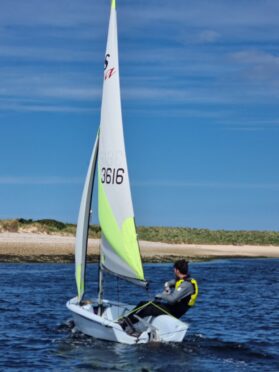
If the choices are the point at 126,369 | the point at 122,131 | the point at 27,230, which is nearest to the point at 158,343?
the point at 126,369

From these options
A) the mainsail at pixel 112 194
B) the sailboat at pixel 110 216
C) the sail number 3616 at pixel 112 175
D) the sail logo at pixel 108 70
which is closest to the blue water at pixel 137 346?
the sailboat at pixel 110 216

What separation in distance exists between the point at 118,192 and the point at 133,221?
2.96 feet

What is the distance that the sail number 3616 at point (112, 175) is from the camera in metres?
21.9

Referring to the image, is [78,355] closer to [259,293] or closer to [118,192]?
[118,192]

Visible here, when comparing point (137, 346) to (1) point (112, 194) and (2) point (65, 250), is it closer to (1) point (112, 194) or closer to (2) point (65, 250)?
(1) point (112, 194)

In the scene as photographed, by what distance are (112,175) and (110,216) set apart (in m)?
1.09

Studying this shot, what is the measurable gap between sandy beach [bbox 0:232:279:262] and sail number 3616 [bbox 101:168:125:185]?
32.2 metres

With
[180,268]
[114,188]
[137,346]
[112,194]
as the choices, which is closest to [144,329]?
[137,346]

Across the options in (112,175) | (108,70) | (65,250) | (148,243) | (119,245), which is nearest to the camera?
(119,245)

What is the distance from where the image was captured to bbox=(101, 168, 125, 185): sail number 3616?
21.9 meters

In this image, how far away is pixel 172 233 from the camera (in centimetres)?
8912

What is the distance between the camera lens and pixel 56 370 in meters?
18.6

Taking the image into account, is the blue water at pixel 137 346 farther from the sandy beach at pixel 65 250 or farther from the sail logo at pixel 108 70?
the sandy beach at pixel 65 250

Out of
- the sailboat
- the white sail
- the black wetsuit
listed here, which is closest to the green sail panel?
the sailboat
